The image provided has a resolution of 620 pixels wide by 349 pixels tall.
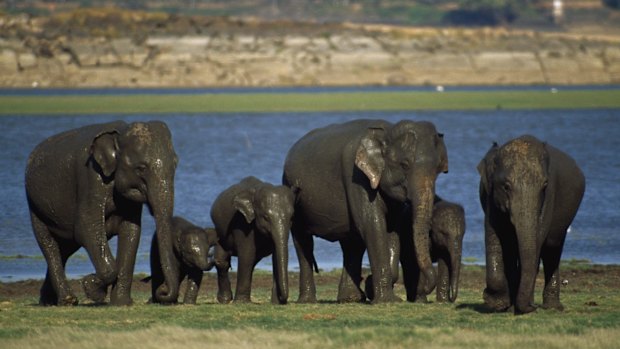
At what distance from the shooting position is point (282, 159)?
53281mm

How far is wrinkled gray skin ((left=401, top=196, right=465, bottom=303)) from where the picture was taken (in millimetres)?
18906

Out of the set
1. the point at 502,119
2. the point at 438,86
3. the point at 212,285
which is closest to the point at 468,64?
the point at 438,86

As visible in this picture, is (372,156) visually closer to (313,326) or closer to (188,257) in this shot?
(188,257)

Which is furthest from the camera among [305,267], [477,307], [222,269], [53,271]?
[222,269]

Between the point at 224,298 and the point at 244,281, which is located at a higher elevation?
the point at 244,281

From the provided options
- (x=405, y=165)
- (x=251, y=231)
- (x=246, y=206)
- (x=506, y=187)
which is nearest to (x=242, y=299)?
(x=251, y=231)

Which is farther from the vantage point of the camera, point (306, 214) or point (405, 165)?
point (306, 214)

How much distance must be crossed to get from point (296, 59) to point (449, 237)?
9183cm

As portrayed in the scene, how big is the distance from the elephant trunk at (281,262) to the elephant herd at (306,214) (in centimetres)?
2

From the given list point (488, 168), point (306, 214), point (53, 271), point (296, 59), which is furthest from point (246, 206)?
point (296, 59)

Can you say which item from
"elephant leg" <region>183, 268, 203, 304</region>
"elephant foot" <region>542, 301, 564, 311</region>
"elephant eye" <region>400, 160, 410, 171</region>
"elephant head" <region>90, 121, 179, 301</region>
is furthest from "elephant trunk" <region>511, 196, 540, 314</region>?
"elephant leg" <region>183, 268, 203, 304</region>

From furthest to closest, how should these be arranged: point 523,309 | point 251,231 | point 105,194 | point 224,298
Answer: point 224,298 < point 251,231 < point 105,194 < point 523,309

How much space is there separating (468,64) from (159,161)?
98.5m

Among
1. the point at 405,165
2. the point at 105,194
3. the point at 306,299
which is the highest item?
the point at 405,165
